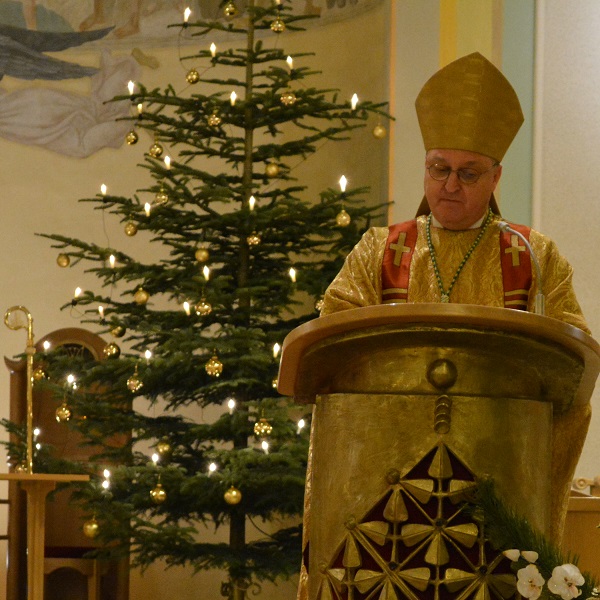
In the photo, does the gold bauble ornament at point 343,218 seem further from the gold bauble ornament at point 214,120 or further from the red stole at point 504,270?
the red stole at point 504,270

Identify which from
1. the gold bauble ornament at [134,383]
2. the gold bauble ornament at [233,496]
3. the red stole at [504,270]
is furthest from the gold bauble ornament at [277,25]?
the red stole at [504,270]

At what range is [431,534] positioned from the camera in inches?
68.7

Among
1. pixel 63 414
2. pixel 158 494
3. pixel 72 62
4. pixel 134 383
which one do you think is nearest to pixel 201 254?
pixel 134 383

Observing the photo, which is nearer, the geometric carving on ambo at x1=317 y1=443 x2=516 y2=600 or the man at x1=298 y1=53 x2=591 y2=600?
the geometric carving on ambo at x1=317 y1=443 x2=516 y2=600

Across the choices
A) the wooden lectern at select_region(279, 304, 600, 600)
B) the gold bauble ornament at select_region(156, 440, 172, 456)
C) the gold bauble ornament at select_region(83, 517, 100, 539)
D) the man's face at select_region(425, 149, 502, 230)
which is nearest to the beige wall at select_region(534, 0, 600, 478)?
the gold bauble ornament at select_region(156, 440, 172, 456)

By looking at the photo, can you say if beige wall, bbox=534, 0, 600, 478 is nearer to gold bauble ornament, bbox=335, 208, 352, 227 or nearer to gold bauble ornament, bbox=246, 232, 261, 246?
gold bauble ornament, bbox=335, 208, 352, 227

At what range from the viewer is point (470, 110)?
A: 2625 millimetres

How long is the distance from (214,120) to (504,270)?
3384mm

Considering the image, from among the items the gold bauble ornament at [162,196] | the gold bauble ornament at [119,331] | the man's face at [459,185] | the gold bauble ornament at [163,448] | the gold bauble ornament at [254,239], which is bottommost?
the gold bauble ornament at [163,448]

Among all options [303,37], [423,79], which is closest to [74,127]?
[303,37]

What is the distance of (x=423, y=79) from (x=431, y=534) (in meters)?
5.01

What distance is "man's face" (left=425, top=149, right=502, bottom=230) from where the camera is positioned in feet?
8.50

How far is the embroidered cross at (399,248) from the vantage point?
107 inches

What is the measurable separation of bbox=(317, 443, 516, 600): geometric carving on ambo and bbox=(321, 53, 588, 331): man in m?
0.76
